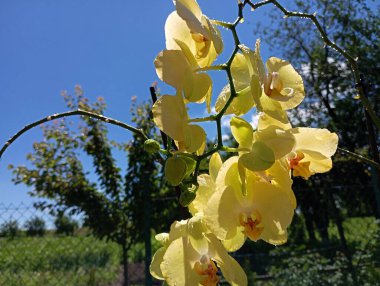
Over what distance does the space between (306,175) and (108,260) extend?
479 cm

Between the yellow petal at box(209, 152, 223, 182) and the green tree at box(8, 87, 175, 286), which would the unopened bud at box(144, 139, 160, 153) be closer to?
the yellow petal at box(209, 152, 223, 182)

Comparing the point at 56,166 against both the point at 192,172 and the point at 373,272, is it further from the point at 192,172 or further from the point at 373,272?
the point at 192,172

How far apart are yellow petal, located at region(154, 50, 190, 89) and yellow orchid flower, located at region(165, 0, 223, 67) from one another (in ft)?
0.06

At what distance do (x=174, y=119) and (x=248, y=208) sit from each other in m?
0.08

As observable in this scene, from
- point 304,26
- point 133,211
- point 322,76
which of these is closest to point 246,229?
point 133,211

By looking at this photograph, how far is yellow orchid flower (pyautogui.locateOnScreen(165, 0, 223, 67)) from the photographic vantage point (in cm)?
26

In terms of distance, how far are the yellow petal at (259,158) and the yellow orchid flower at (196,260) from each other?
0.22ft

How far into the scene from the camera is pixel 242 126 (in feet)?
0.88

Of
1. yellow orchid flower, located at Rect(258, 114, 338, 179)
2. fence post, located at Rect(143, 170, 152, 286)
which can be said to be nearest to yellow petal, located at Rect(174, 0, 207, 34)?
yellow orchid flower, located at Rect(258, 114, 338, 179)

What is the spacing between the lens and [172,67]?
26cm

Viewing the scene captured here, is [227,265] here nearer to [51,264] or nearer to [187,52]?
[187,52]

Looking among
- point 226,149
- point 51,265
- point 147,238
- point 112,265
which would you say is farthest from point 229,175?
point 112,265

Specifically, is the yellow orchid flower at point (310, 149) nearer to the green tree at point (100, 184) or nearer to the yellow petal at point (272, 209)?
the yellow petal at point (272, 209)

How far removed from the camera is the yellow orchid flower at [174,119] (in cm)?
25
